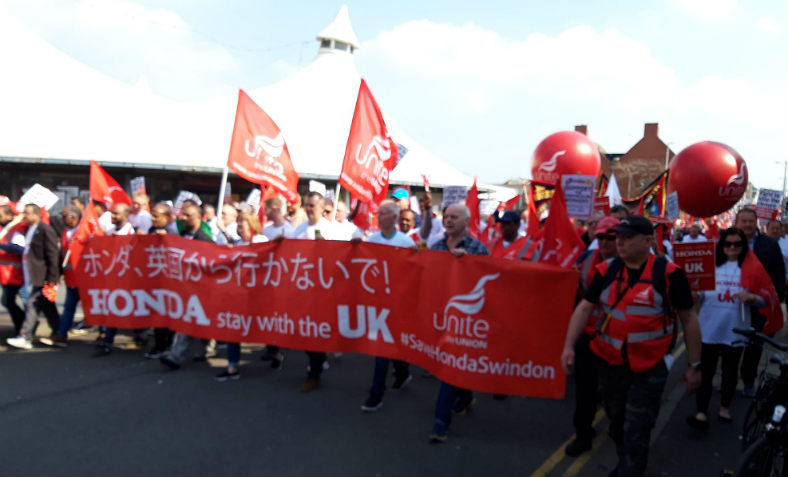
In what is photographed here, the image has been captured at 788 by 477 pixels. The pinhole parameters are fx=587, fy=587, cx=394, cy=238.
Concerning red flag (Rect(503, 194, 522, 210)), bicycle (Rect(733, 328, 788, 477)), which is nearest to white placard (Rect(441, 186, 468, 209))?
red flag (Rect(503, 194, 522, 210))

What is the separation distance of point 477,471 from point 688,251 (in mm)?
2357

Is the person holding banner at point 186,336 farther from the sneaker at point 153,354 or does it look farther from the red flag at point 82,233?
the red flag at point 82,233

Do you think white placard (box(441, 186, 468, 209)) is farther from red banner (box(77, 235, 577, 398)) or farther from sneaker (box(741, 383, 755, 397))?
sneaker (box(741, 383, 755, 397))

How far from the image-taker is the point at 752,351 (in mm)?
5469

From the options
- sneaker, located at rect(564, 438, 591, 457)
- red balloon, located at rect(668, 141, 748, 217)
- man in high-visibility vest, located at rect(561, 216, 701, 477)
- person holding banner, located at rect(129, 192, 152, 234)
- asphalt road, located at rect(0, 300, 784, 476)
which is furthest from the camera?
red balloon, located at rect(668, 141, 748, 217)

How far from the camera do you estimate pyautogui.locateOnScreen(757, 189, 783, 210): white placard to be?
391 inches

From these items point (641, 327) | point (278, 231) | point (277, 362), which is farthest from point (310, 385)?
point (641, 327)

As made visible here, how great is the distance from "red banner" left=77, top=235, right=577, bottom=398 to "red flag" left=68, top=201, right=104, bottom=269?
96 mm

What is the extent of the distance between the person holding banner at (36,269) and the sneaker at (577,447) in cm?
599

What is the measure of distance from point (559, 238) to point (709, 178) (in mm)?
5260

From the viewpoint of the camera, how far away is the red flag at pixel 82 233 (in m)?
6.80

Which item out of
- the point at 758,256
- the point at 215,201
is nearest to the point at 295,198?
the point at 758,256

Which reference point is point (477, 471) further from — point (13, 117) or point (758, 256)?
point (13, 117)

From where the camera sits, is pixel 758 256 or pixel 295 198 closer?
pixel 758 256
